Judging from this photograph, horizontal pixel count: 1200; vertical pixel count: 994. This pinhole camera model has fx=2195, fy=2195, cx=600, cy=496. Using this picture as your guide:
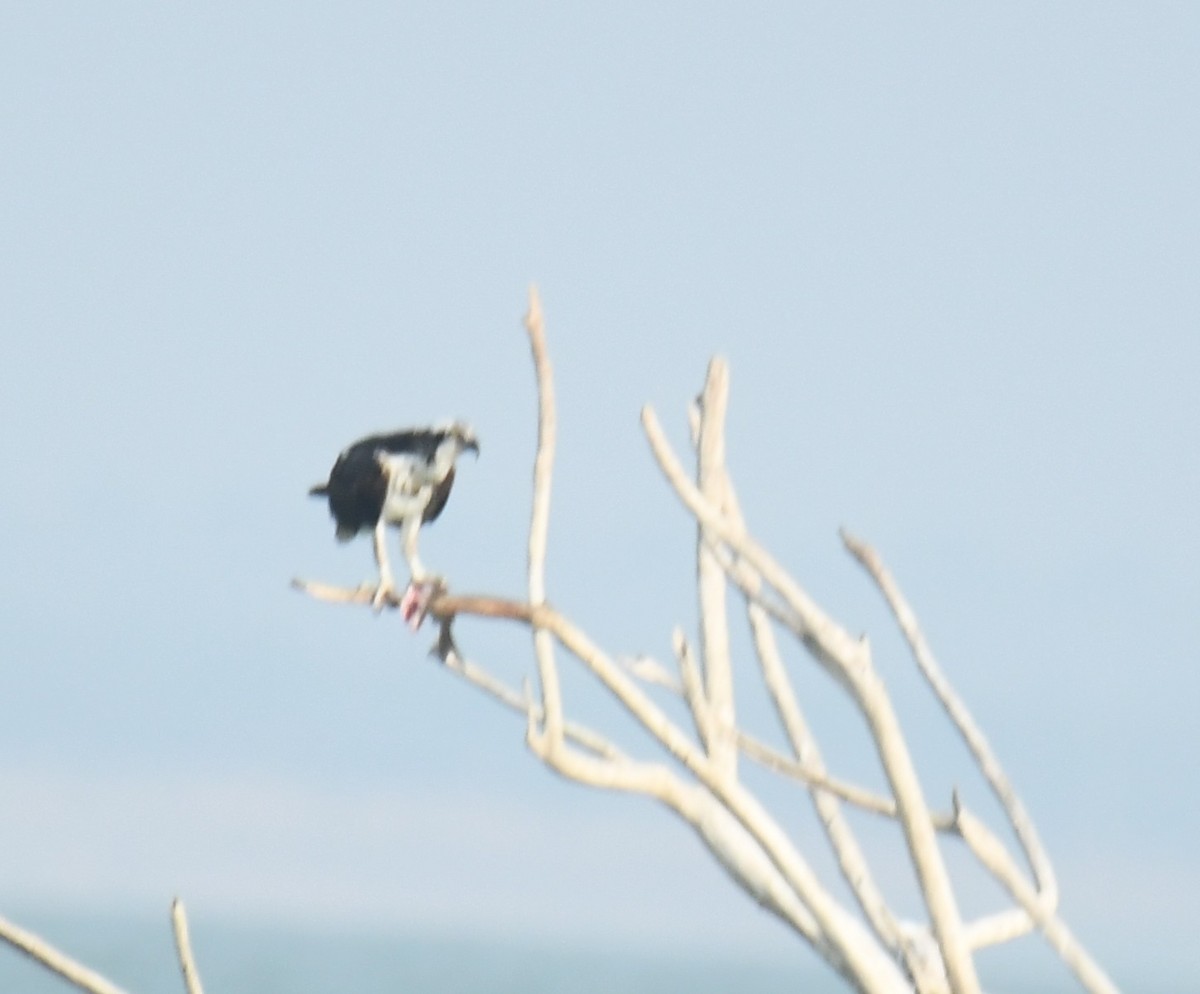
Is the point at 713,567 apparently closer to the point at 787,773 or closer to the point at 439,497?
the point at 787,773

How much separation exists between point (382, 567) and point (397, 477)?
54.0 inches

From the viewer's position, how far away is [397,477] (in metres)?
14.3

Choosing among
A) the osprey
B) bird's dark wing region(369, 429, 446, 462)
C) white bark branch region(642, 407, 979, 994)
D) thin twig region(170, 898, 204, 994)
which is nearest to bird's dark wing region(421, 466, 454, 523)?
the osprey

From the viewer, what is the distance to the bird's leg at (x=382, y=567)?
1119 cm

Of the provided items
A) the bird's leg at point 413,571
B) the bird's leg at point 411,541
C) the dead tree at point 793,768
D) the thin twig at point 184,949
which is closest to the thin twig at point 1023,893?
the dead tree at point 793,768

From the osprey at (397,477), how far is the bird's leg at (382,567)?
65mm

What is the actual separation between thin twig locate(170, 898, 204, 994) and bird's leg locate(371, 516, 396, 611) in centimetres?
367

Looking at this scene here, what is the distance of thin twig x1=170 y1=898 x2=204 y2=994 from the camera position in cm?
639

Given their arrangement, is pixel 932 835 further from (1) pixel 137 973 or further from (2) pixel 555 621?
(1) pixel 137 973

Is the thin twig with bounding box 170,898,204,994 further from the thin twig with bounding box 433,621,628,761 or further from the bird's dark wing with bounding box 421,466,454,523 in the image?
the bird's dark wing with bounding box 421,466,454,523

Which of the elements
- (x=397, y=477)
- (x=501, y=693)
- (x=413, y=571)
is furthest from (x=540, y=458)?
(x=397, y=477)

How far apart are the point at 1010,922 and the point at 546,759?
60.8 inches

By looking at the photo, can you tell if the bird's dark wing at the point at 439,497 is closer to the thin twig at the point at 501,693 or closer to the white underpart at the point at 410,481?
the white underpart at the point at 410,481

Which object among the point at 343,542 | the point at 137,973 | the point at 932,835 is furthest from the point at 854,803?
the point at 137,973
